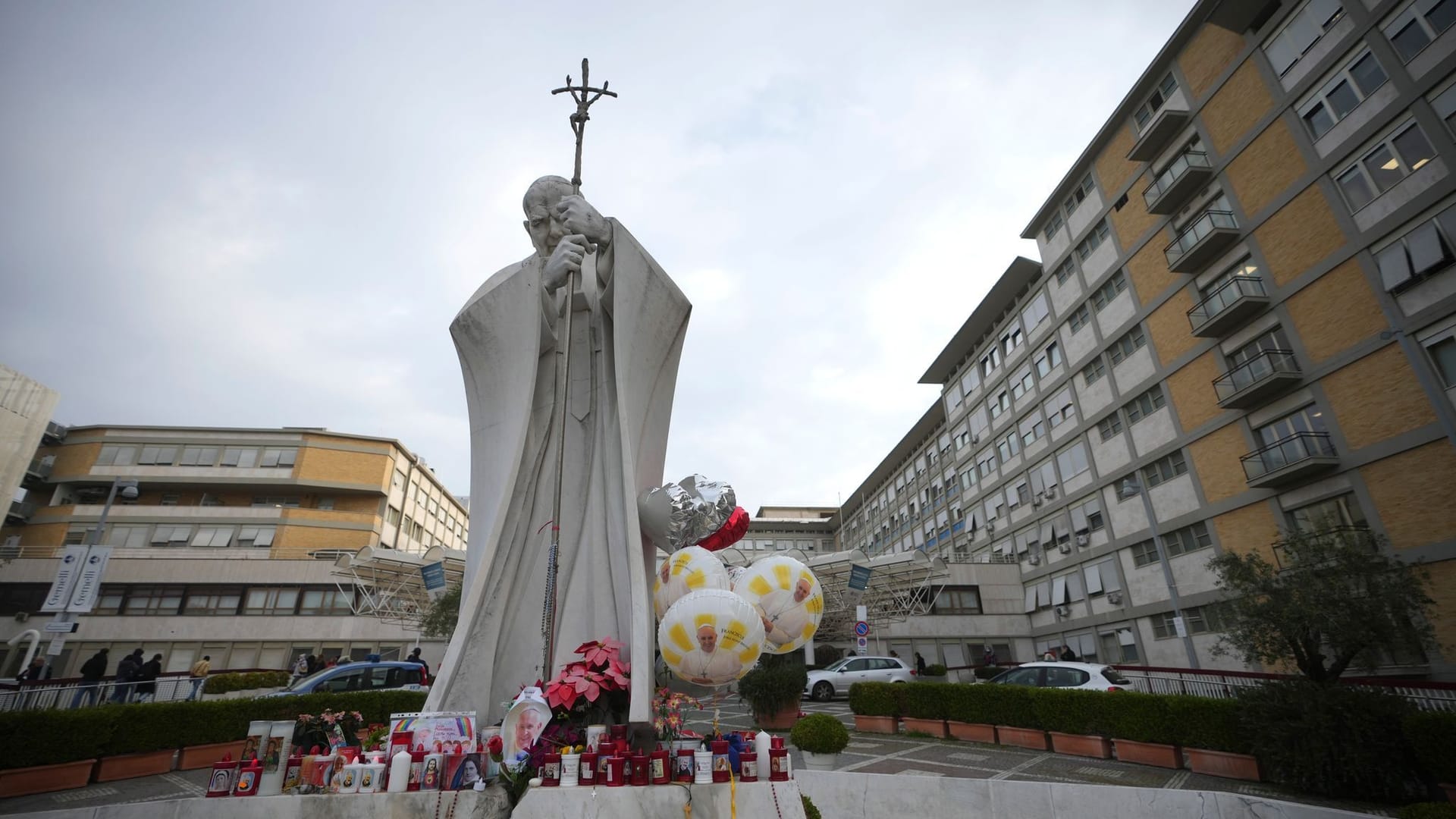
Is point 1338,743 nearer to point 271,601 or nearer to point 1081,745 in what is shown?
point 1081,745

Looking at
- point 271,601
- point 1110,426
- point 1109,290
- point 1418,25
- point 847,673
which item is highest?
point 1109,290

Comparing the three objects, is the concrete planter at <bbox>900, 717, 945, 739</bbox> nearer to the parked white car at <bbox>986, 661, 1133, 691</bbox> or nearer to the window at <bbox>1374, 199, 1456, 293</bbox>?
the parked white car at <bbox>986, 661, 1133, 691</bbox>

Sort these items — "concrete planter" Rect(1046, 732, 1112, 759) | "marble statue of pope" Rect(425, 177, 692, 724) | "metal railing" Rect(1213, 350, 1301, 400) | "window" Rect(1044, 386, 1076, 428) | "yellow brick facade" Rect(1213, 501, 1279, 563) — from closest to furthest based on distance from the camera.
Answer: "marble statue of pope" Rect(425, 177, 692, 724), "concrete planter" Rect(1046, 732, 1112, 759), "metal railing" Rect(1213, 350, 1301, 400), "yellow brick facade" Rect(1213, 501, 1279, 563), "window" Rect(1044, 386, 1076, 428)

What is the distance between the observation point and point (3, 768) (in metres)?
8.68

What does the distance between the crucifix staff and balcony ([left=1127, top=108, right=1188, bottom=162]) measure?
23700 mm

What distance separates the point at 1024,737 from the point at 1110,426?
20150mm

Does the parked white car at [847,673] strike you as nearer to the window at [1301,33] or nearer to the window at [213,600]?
the window at [1301,33]

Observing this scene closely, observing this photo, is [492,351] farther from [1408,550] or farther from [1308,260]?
[1308,260]

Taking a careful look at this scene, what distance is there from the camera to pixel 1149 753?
10.2 metres

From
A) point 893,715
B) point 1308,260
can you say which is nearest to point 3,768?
point 893,715

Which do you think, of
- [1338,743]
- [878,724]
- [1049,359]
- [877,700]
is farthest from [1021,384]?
[1338,743]

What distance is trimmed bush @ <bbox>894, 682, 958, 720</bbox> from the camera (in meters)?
13.4

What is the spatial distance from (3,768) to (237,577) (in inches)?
1125

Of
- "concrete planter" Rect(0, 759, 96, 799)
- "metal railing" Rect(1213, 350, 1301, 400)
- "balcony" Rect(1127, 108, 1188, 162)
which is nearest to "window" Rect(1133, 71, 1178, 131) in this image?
"balcony" Rect(1127, 108, 1188, 162)
